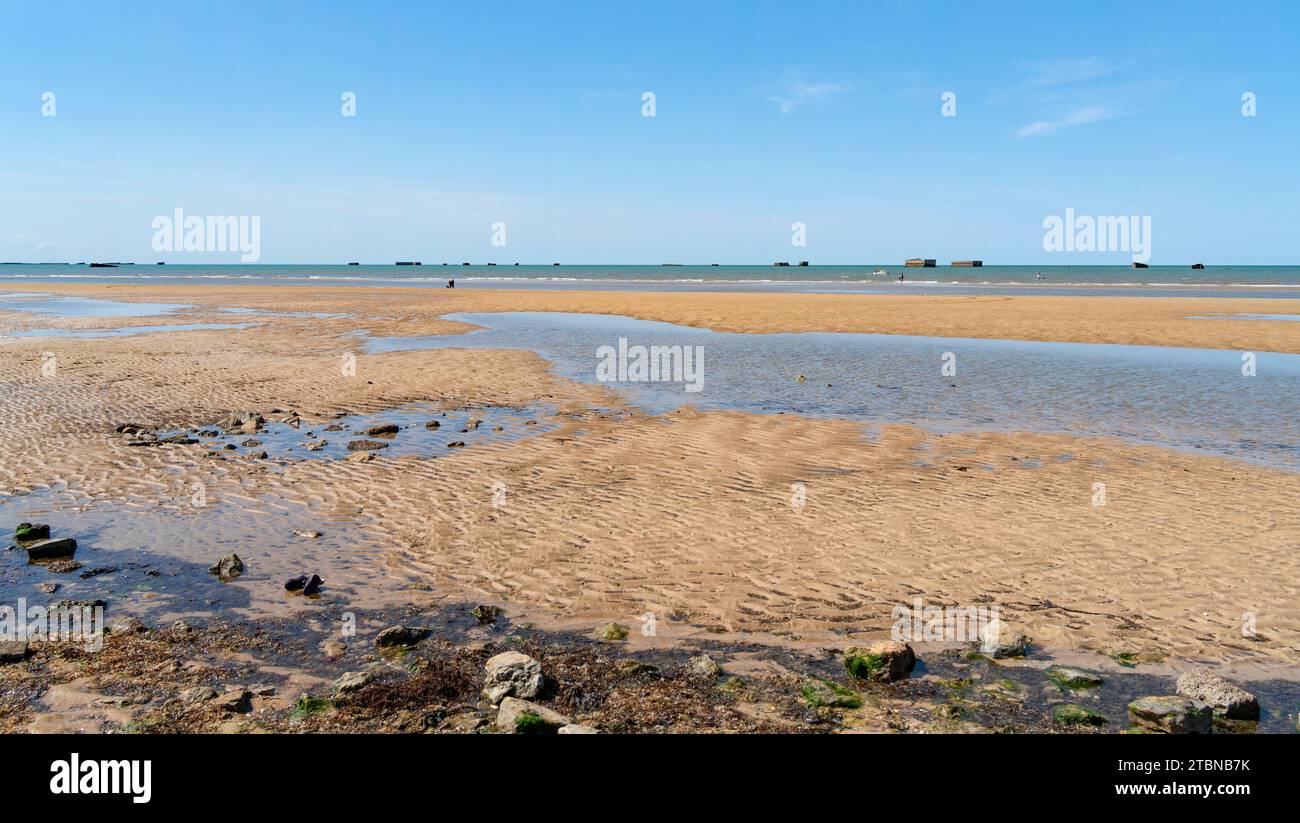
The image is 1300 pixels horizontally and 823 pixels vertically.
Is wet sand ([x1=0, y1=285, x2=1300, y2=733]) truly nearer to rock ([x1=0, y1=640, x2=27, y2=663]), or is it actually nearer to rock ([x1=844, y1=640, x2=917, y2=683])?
rock ([x1=844, y1=640, x2=917, y2=683])

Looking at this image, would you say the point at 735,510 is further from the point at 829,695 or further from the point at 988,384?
the point at 988,384

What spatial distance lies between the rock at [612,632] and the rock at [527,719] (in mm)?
1545

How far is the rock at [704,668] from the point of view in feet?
21.1

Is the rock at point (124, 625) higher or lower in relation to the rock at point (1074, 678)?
higher

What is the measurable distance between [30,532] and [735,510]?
30.9ft

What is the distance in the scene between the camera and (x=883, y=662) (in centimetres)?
641

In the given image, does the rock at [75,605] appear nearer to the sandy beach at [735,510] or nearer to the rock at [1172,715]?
the sandy beach at [735,510]

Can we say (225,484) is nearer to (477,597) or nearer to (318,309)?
(477,597)

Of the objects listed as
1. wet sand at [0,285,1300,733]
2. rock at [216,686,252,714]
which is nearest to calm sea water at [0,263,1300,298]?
wet sand at [0,285,1300,733]

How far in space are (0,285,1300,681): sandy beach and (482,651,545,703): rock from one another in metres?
1.36

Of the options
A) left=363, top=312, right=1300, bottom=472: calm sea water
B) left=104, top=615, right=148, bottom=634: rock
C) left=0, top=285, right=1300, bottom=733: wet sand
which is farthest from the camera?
left=363, top=312, right=1300, bottom=472: calm sea water

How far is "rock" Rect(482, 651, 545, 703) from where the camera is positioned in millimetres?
5953

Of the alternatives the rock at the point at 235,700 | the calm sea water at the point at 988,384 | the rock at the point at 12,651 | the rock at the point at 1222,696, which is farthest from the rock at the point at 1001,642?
the calm sea water at the point at 988,384
